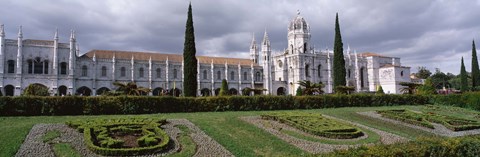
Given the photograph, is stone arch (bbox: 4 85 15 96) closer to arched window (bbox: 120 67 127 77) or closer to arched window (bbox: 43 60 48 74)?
arched window (bbox: 43 60 48 74)

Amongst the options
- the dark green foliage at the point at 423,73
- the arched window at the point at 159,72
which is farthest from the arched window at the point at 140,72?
the dark green foliage at the point at 423,73

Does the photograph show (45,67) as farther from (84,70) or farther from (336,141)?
(336,141)

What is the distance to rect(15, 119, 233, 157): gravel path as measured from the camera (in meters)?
10.4

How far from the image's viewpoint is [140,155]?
10.6 m

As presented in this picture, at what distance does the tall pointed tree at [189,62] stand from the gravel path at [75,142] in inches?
447

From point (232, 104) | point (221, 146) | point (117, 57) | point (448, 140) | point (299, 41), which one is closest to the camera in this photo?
point (448, 140)

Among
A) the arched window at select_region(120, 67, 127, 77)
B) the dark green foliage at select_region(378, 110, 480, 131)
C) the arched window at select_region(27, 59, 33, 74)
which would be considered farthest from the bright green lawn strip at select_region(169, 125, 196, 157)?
the arched window at select_region(120, 67, 127, 77)

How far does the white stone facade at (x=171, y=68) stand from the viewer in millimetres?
45156

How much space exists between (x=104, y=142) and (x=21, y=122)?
19.9ft

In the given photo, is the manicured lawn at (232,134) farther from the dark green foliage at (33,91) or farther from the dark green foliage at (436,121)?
the dark green foliage at (33,91)

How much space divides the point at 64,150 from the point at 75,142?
32.9 inches

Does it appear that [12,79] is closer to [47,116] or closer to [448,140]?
[47,116]

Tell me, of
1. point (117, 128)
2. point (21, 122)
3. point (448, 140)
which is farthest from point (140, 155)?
point (448, 140)

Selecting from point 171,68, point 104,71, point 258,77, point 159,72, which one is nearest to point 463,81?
point 258,77
